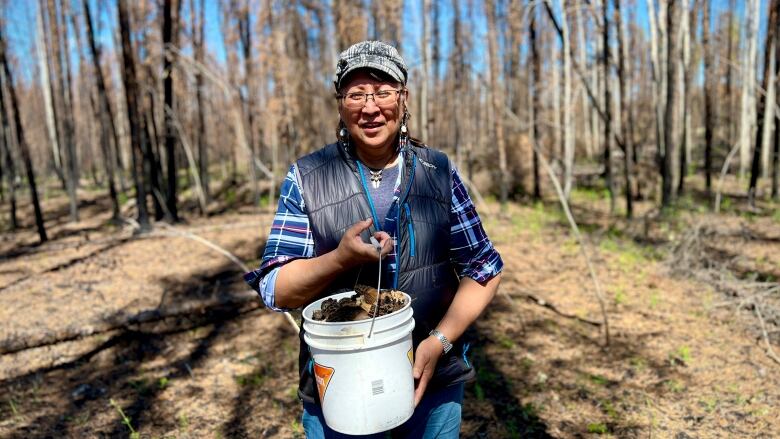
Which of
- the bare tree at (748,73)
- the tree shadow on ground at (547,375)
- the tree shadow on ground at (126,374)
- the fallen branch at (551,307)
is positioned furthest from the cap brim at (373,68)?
the bare tree at (748,73)

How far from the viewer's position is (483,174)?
13.0 meters

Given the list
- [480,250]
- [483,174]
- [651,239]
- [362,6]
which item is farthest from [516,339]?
[483,174]

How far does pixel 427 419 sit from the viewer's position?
1.45 meters

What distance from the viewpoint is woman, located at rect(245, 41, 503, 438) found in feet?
4.30

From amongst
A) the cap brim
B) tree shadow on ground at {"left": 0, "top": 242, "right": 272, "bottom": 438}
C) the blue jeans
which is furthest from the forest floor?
the cap brim

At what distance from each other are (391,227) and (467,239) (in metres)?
0.25

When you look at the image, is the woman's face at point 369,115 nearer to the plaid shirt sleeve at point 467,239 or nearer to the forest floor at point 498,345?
the plaid shirt sleeve at point 467,239

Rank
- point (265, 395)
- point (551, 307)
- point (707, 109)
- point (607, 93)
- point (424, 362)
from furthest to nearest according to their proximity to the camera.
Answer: point (707, 109)
point (607, 93)
point (551, 307)
point (265, 395)
point (424, 362)

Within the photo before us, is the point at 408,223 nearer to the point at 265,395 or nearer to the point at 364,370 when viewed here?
the point at 364,370

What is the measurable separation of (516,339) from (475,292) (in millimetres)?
3383

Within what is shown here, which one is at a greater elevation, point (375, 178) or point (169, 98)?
point (169, 98)

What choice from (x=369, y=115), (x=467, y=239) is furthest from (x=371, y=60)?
(x=467, y=239)

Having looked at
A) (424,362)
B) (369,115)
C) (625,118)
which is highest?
(369,115)

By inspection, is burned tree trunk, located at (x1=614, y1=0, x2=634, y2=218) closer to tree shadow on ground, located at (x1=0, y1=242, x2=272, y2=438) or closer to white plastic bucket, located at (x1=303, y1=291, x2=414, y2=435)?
tree shadow on ground, located at (x1=0, y1=242, x2=272, y2=438)
